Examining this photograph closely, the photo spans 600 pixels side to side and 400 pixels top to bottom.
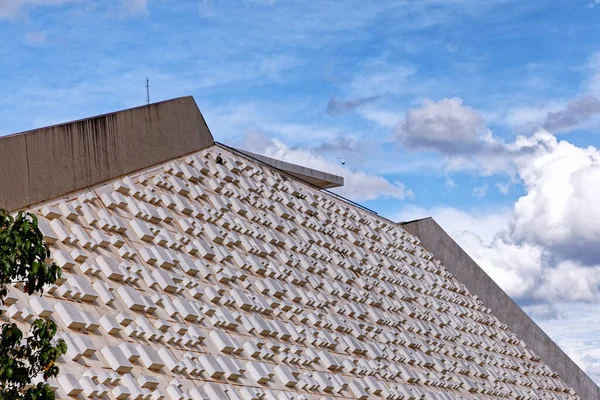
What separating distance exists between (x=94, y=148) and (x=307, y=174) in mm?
7017

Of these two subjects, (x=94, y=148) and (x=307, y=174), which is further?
(x=307, y=174)

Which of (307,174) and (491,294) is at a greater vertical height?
(307,174)

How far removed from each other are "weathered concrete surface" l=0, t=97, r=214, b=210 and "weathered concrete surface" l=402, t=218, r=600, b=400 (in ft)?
26.0

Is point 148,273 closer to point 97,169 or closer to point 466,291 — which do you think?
point 97,169

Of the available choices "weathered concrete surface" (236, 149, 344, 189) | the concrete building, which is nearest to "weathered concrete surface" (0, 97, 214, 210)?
the concrete building

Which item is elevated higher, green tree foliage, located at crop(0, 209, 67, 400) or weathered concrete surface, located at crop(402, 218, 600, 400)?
weathered concrete surface, located at crop(402, 218, 600, 400)

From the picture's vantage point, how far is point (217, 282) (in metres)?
12.4

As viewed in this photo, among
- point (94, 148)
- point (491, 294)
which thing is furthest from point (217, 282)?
point (491, 294)

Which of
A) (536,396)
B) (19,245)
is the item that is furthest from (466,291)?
(19,245)

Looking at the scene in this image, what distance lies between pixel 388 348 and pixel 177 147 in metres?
4.19

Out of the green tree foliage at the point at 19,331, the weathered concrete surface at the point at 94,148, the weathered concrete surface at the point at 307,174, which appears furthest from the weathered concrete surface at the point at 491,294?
the green tree foliage at the point at 19,331

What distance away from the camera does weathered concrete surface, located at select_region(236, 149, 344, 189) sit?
17.4 meters

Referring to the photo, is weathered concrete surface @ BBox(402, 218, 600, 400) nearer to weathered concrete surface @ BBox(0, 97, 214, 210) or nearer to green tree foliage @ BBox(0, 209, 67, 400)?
weathered concrete surface @ BBox(0, 97, 214, 210)

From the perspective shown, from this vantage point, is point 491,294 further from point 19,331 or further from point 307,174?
point 19,331
